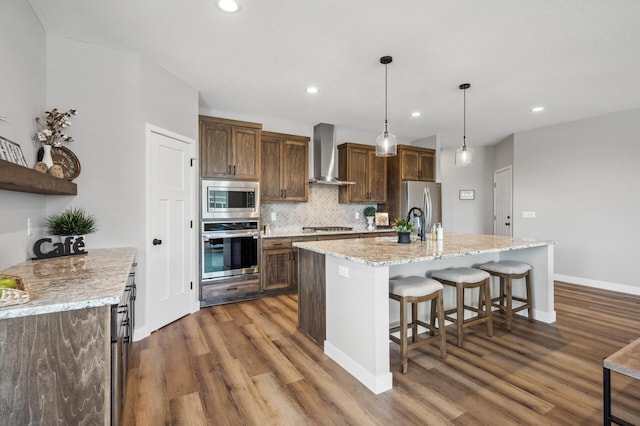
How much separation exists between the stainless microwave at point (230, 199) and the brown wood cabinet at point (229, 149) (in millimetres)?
111

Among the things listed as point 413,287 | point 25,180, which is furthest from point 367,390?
point 25,180

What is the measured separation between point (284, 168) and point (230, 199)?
1.09 metres

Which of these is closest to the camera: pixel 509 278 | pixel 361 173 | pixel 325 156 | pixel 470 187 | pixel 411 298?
pixel 411 298

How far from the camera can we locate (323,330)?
2.73 metres

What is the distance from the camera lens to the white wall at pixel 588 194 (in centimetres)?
452

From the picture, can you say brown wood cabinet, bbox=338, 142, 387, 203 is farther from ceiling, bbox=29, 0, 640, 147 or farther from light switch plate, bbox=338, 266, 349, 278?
light switch plate, bbox=338, 266, 349, 278

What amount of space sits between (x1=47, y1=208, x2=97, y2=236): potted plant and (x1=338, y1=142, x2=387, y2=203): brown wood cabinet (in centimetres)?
384

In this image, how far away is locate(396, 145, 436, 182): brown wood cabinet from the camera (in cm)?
576

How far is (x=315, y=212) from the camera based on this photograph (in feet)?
18.0

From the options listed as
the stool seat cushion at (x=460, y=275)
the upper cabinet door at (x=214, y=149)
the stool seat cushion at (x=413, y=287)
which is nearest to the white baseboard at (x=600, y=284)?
the stool seat cushion at (x=460, y=275)

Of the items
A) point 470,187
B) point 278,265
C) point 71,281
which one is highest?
point 470,187

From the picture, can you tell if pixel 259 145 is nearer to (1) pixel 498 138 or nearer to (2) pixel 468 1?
(2) pixel 468 1

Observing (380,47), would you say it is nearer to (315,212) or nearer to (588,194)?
(315,212)

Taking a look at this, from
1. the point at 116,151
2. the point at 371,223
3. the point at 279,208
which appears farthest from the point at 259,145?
the point at 371,223
